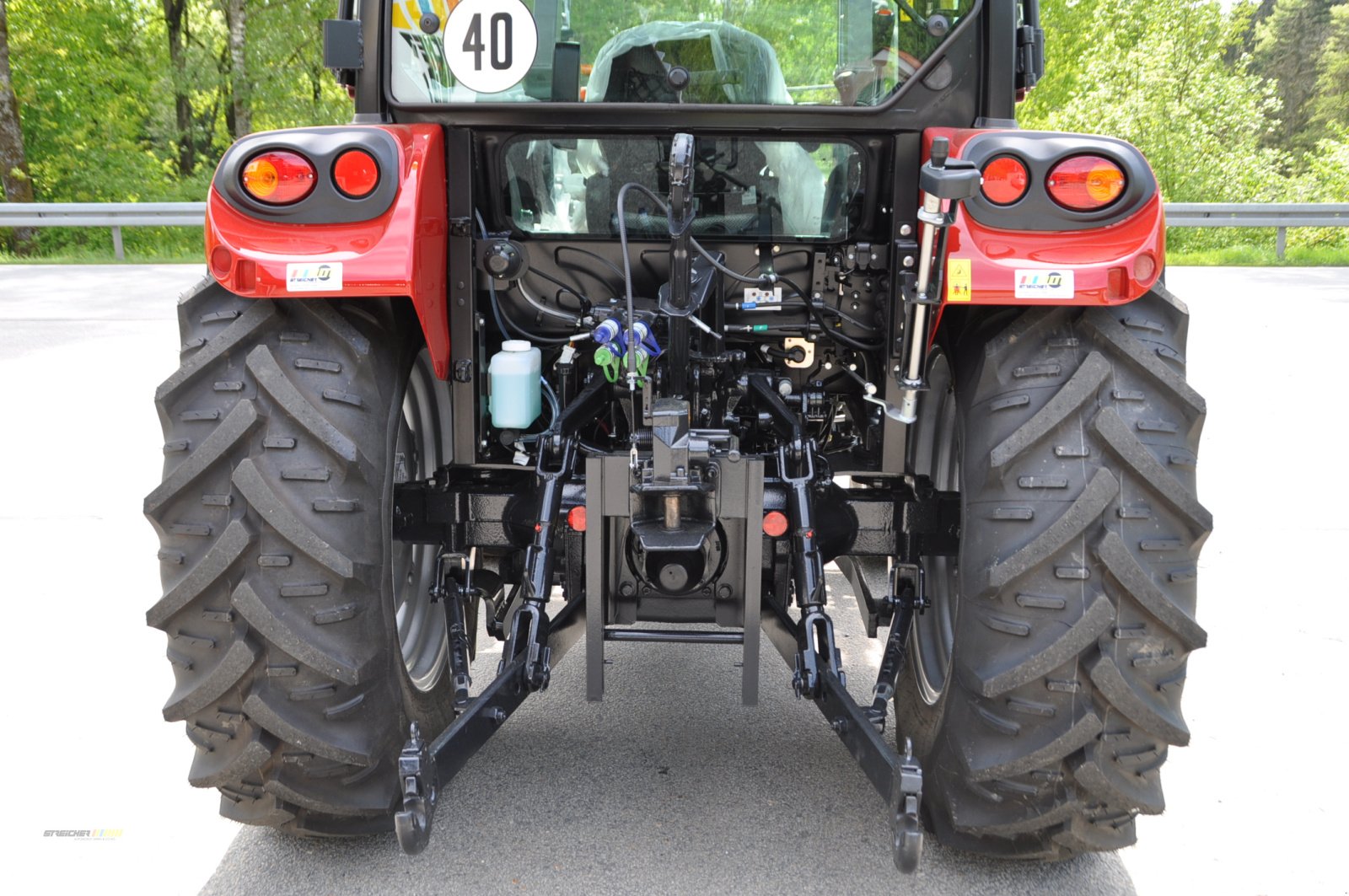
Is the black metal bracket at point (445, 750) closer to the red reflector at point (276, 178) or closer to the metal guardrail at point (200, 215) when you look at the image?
the red reflector at point (276, 178)

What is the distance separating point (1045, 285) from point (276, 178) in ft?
5.71

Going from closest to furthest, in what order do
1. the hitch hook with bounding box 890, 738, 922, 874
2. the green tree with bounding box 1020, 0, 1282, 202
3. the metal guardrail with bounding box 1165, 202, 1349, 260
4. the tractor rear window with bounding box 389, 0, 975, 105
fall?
1. the hitch hook with bounding box 890, 738, 922, 874
2. the tractor rear window with bounding box 389, 0, 975, 105
3. the metal guardrail with bounding box 1165, 202, 1349, 260
4. the green tree with bounding box 1020, 0, 1282, 202

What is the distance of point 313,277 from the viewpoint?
8.21ft

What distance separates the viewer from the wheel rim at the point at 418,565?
10.2ft

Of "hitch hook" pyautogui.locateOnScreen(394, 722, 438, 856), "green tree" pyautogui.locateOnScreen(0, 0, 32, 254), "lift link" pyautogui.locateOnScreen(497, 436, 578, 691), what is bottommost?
"hitch hook" pyautogui.locateOnScreen(394, 722, 438, 856)

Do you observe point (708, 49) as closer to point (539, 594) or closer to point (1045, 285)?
point (1045, 285)

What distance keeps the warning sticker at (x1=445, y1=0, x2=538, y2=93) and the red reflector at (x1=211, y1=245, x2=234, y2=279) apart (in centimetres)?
76

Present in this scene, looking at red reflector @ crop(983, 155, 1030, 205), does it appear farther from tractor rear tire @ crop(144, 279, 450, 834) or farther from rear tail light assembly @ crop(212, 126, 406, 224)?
tractor rear tire @ crop(144, 279, 450, 834)

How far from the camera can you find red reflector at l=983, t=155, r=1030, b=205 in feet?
8.27

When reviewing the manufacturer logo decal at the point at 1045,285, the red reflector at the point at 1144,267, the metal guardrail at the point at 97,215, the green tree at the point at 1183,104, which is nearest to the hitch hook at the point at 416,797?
the manufacturer logo decal at the point at 1045,285

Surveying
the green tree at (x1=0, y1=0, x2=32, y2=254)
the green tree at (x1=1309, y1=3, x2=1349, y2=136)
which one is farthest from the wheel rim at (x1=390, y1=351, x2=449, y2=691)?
the green tree at (x1=1309, y1=3, x2=1349, y2=136)

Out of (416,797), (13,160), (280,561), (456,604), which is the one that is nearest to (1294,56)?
(13,160)

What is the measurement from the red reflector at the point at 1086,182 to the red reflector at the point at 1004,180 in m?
0.06

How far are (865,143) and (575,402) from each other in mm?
1044
